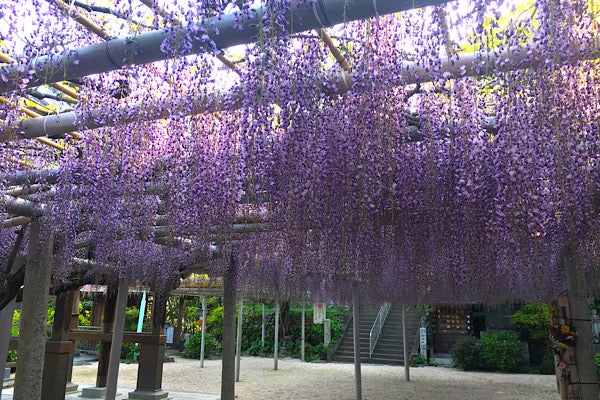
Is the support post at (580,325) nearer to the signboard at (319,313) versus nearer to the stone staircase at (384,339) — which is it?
the stone staircase at (384,339)

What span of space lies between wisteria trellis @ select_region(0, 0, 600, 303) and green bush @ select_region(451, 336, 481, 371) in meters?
9.56

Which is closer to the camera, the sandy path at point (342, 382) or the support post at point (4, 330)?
the support post at point (4, 330)

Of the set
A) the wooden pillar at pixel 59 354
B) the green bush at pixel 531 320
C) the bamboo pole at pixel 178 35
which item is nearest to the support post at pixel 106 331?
the wooden pillar at pixel 59 354

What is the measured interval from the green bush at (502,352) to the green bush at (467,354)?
0.18 metres

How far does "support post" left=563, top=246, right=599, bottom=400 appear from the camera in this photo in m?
4.89

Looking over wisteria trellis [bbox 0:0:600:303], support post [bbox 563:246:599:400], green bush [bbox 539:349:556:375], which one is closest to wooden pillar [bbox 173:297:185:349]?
green bush [bbox 539:349:556:375]

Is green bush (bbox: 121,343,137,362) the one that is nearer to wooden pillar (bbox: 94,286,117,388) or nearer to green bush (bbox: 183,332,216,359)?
green bush (bbox: 183,332,216,359)

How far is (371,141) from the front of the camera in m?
3.04

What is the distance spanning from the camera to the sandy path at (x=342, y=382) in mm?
9141

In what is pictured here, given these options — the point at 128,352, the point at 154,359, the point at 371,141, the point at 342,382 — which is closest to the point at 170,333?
the point at 128,352

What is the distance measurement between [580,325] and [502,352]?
8678 millimetres

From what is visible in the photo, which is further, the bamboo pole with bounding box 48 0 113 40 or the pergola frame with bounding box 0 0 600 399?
the bamboo pole with bounding box 48 0 113 40

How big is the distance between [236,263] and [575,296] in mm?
4531

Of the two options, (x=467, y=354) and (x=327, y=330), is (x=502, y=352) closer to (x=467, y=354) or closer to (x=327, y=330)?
(x=467, y=354)
